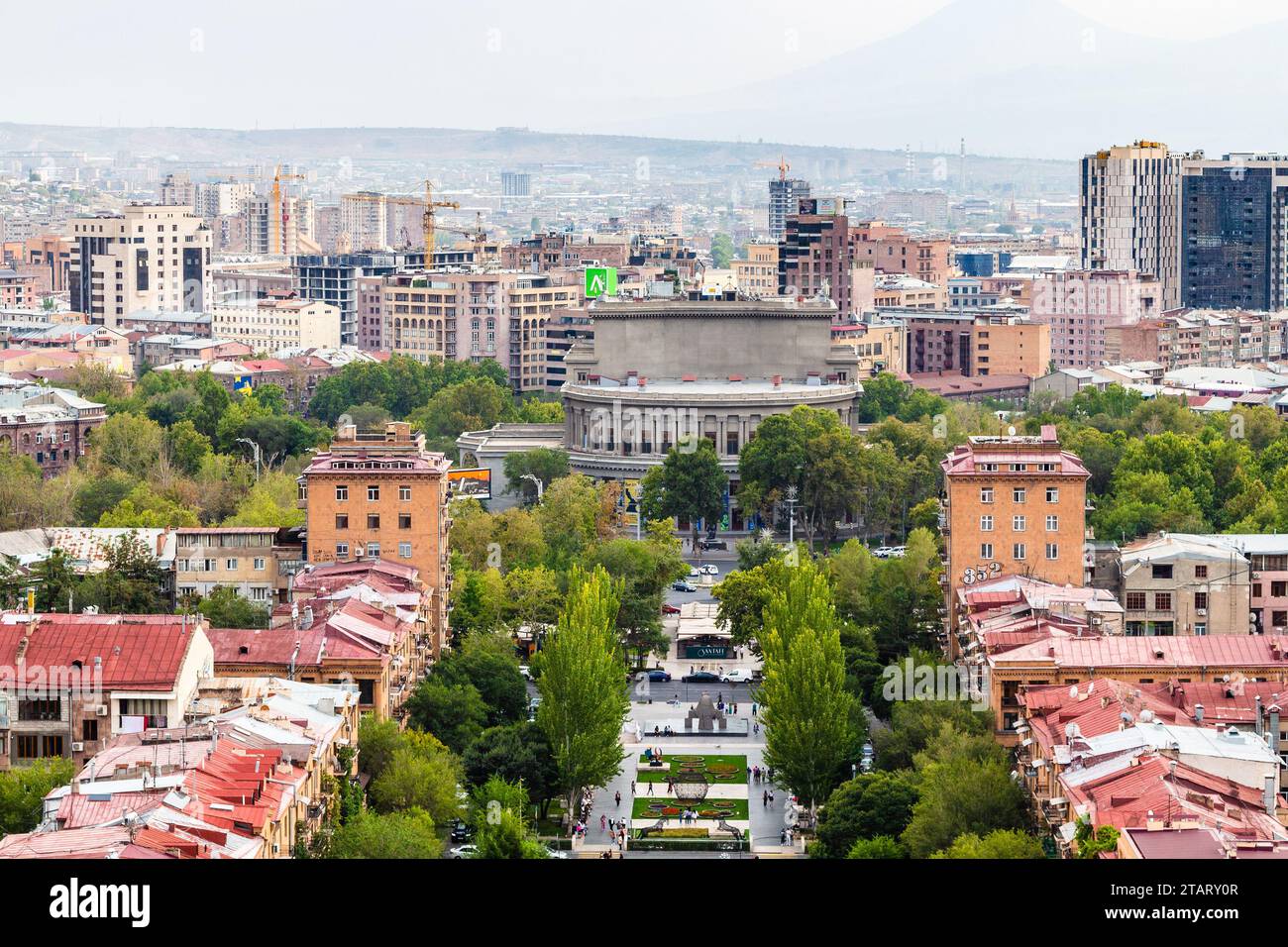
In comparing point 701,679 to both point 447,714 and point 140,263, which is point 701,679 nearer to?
point 447,714

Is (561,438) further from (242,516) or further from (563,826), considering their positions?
(563,826)

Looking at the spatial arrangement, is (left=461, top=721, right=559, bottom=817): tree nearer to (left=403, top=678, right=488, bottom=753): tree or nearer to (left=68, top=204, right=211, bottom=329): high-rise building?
(left=403, top=678, right=488, bottom=753): tree

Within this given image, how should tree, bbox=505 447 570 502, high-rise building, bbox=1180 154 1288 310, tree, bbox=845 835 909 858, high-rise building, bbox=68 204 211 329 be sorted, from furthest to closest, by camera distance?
high-rise building, bbox=1180 154 1288 310
high-rise building, bbox=68 204 211 329
tree, bbox=505 447 570 502
tree, bbox=845 835 909 858

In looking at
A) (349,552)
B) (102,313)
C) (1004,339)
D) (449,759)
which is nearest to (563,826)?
(449,759)

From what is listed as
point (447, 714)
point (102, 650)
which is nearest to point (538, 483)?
point (447, 714)

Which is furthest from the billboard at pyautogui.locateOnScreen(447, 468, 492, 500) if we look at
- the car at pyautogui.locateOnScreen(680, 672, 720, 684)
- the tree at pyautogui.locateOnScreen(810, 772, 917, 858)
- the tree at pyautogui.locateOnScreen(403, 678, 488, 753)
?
the tree at pyautogui.locateOnScreen(810, 772, 917, 858)

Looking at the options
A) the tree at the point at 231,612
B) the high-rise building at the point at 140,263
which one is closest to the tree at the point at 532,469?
the tree at the point at 231,612
